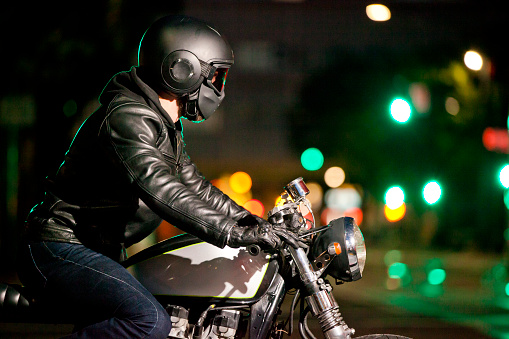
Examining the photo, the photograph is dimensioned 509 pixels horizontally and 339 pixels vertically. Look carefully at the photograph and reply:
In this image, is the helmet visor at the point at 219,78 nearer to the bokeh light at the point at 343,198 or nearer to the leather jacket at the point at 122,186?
the leather jacket at the point at 122,186

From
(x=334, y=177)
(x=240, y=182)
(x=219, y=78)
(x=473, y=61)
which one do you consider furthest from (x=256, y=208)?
(x=219, y=78)

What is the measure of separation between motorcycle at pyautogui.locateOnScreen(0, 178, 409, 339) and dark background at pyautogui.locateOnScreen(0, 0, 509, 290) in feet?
4.01

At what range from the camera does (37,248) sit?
2.61 meters

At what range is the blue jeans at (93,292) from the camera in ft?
8.05

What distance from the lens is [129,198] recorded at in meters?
2.68

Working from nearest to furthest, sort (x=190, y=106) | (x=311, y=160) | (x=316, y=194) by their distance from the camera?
(x=190, y=106), (x=311, y=160), (x=316, y=194)

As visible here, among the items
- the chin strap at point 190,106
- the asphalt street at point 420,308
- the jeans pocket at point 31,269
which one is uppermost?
the asphalt street at point 420,308

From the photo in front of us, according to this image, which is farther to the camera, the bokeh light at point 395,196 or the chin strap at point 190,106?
the bokeh light at point 395,196

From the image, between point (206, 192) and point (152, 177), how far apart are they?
0.83 meters

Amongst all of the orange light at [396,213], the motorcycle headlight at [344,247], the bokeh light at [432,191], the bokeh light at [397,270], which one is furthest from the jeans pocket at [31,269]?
the orange light at [396,213]

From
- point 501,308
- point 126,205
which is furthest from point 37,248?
point 501,308

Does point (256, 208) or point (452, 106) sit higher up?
point (452, 106)

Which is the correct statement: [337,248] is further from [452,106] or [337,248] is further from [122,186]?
[452,106]

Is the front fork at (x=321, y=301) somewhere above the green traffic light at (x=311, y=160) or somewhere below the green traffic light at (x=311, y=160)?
below
